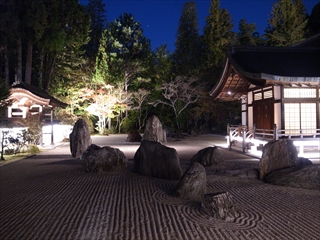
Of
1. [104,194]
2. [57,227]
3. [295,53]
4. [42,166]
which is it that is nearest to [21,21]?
[42,166]

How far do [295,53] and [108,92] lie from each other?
19.6 metres

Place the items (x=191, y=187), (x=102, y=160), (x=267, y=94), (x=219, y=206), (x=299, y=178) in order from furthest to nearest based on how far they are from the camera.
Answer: (x=267, y=94)
(x=102, y=160)
(x=299, y=178)
(x=191, y=187)
(x=219, y=206)

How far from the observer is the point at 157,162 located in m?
9.20

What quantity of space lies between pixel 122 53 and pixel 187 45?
379 inches

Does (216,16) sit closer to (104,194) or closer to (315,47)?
(315,47)

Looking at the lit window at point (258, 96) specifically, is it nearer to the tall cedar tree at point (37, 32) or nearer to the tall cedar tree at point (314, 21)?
the tall cedar tree at point (37, 32)

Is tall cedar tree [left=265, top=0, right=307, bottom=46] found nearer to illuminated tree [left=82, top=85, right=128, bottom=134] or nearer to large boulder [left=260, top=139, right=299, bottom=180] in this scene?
illuminated tree [left=82, top=85, right=128, bottom=134]

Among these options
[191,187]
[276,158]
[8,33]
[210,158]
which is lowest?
[191,187]

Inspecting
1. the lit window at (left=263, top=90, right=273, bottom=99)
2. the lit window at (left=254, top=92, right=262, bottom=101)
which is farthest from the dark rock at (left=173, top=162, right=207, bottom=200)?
the lit window at (left=254, top=92, right=262, bottom=101)

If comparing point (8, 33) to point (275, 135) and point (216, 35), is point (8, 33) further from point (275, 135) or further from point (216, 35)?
point (216, 35)

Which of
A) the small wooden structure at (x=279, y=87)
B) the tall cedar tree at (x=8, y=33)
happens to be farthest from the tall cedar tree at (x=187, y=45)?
the tall cedar tree at (x=8, y=33)

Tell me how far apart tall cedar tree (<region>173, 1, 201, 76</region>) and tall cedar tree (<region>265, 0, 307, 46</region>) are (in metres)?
9.07

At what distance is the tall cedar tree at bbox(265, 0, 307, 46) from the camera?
32156 millimetres

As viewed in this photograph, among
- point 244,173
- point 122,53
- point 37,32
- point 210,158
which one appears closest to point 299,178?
point 244,173
